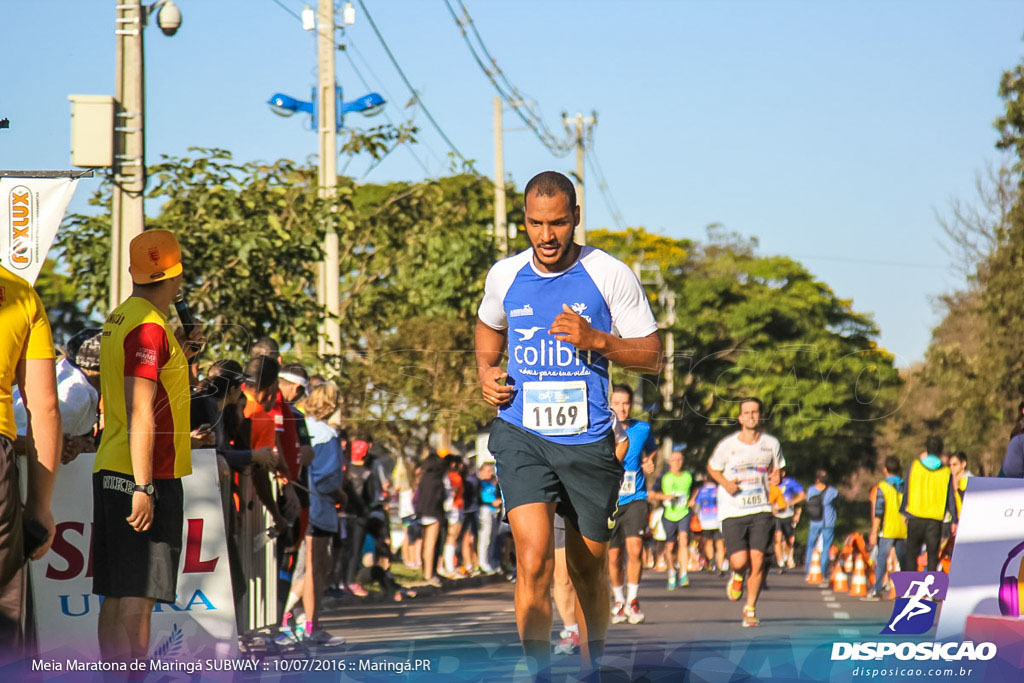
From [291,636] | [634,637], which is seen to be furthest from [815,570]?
[291,636]

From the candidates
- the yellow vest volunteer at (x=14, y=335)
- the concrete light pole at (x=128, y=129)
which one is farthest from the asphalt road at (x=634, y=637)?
the concrete light pole at (x=128, y=129)

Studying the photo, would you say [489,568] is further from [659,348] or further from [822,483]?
[659,348]

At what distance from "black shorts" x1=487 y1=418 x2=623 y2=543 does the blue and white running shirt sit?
5cm

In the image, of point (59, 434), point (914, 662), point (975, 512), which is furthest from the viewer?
point (975, 512)

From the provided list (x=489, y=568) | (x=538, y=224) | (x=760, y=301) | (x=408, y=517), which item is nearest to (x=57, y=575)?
(x=538, y=224)

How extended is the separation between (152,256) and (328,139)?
14.1 metres

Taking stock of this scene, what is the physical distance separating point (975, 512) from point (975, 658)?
1.81m

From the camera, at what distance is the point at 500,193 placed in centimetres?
3231

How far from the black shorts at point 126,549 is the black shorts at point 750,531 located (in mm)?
7515

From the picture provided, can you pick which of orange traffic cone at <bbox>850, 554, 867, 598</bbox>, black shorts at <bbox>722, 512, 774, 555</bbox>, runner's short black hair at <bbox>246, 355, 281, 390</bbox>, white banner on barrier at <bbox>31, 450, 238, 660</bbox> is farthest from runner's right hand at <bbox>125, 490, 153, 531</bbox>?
orange traffic cone at <bbox>850, 554, 867, 598</bbox>

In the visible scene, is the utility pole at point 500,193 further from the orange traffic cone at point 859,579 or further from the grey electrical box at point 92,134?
the grey electrical box at point 92,134

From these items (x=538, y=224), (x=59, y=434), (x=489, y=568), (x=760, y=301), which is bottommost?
(x=489, y=568)

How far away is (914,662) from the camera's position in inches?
288

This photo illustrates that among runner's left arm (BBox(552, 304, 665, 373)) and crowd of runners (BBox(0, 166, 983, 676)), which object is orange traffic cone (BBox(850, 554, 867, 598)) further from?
runner's left arm (BBox(552, 304, 665, 373))
